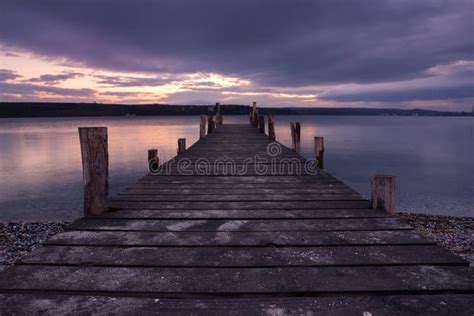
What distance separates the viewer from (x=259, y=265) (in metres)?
2.75

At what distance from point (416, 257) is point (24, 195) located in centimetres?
2267

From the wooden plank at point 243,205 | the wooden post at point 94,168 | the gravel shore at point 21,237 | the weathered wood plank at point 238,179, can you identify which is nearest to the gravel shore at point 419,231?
the gravel shore at point 21,237

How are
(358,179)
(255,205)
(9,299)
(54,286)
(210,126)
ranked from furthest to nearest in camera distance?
1. (358,179)
2. (210,126)
3. (255,205)
4. (54,286)
5. (9,299)

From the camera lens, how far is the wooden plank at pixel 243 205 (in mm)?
4520

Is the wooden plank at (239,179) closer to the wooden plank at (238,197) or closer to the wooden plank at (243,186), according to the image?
the wooden plank at (243,186)

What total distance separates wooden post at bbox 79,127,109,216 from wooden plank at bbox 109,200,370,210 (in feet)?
0.93

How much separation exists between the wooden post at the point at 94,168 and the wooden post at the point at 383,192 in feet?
11.7

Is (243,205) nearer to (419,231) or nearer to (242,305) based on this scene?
(242,305)

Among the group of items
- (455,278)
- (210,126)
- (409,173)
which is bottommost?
(409,173)

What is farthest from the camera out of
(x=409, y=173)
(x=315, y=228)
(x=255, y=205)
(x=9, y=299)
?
(x=409, y=173)

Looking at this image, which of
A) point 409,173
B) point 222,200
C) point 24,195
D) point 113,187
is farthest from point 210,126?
point 409,173

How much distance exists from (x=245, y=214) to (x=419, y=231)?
35.2 feet

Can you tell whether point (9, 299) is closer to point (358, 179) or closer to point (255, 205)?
point (255, 205)

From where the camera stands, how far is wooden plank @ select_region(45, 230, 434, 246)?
3215 mm
